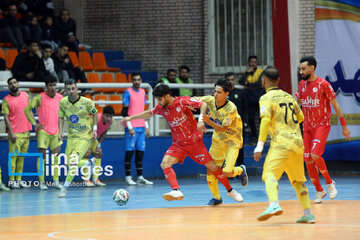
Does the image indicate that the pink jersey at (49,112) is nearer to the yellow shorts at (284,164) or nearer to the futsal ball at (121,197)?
the futsal ball at (121,197)

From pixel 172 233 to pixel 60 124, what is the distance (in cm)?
627

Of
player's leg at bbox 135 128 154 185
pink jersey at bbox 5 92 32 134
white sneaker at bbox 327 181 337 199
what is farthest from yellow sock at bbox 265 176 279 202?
pink jersey at bbox 5 92 32 134

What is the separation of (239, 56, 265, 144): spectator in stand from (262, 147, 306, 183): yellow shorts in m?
9.85

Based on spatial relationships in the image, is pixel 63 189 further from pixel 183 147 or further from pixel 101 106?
pixel 101 106

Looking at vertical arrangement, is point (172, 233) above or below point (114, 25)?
below

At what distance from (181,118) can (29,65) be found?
6.83m

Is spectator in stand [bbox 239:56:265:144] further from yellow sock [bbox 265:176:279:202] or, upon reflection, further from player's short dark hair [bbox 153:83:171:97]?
yellow sock [bbox 265:176:279:202]

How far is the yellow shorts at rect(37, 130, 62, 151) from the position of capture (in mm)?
15172

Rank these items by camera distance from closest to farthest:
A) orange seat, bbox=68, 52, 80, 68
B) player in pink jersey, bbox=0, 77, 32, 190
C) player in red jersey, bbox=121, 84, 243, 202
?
player in red jersey, bbox=121, 84, 243, 202 → player in pink jersey, bbox=0, 77, 32, 190 → orange seat, bbox=68, 52, 80, 68

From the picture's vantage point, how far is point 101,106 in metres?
17.9

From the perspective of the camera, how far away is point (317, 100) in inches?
461

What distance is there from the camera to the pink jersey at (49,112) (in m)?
15.1

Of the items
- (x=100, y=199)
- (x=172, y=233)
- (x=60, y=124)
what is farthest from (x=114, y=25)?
(x=172, y=233)

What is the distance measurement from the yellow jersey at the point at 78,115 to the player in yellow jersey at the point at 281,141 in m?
5.62
